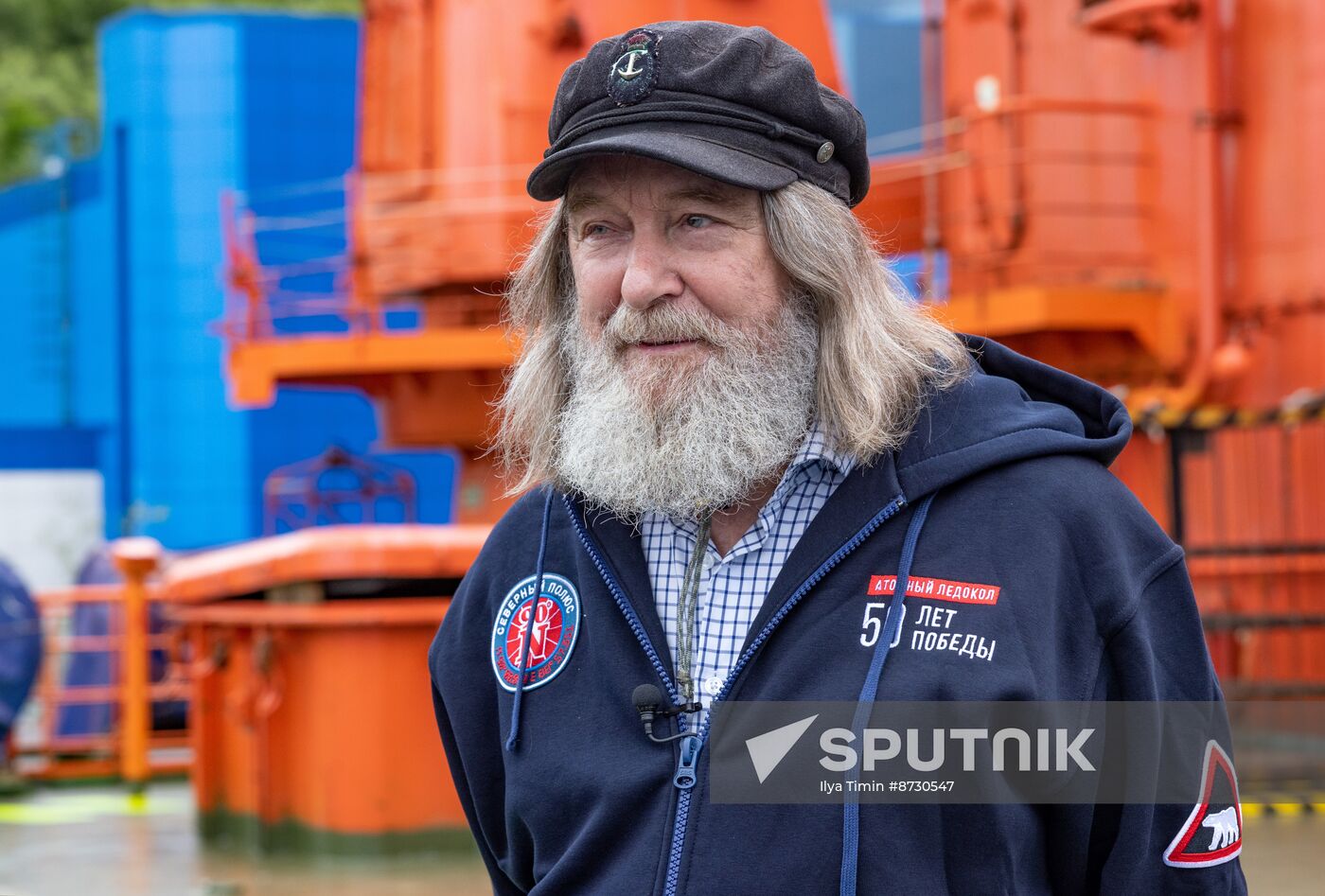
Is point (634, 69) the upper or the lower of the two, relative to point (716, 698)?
upper

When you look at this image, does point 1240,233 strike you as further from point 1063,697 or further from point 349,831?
point 1063,697

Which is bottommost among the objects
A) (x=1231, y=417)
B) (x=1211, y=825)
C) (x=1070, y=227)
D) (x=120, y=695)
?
(x=120, y=695)

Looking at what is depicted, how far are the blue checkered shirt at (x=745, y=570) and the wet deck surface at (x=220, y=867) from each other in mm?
4380

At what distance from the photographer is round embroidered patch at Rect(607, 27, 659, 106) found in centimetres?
262

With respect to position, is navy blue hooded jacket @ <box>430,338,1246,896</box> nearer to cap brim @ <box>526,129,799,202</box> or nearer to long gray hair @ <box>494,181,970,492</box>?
long gray hair @ <box>494,181,970,492</box>

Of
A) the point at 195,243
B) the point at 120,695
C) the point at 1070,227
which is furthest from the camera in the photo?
the point at 195,243

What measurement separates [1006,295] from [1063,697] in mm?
8558

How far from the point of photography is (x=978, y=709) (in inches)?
93.4

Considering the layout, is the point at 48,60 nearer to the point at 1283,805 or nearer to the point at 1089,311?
the point at 1089,311

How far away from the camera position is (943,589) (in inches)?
95.7

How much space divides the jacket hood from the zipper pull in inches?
18.6

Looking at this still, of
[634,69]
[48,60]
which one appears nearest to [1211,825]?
[634,69]

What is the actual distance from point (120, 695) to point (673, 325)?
9259 millimetres

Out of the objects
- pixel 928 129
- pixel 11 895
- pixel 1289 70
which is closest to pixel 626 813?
pixel 11 895
